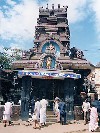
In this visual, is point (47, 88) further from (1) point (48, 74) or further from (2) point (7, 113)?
(2) point (7, 113)

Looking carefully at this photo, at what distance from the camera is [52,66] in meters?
20.7

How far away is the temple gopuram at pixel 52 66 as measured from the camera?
19.2 m

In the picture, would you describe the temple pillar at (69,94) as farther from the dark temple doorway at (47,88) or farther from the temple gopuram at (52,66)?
the dark temple doorway at (47,88)

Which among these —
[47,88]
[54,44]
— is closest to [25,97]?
[47,88]

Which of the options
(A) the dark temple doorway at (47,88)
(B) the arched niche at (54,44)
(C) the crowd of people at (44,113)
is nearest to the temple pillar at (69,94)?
(C) the crowd of people at (44,113)

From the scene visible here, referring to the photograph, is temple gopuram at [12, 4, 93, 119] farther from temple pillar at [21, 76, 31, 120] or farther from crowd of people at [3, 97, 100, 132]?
crowd of people at [3, 97, 100, 132]


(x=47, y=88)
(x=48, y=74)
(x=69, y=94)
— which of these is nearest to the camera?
(x=48, y=74)

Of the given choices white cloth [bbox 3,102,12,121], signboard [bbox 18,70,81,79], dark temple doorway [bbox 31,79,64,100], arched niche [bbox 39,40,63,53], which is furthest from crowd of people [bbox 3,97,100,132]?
arched niche [bbox 39,40,63,53]

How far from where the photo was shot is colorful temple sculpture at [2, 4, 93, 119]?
63.0 feet

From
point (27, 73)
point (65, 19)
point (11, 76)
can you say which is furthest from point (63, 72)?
point (65, 19)

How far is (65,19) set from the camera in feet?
91.4

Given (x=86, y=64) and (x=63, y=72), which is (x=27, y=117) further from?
(x=86, y=64)

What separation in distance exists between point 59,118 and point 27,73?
417 centimetres

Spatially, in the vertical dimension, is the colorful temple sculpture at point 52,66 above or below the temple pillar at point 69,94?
above
